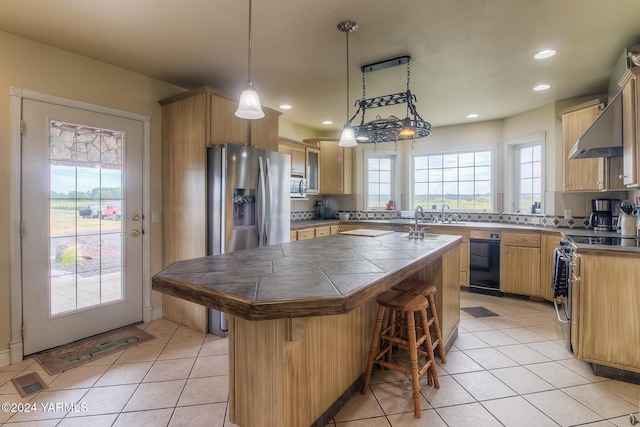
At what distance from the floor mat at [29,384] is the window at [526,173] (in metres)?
5.54

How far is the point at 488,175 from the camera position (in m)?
4.93

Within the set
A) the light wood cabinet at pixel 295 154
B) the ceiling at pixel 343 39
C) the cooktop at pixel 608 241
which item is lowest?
the cooktop at pixel 608 241

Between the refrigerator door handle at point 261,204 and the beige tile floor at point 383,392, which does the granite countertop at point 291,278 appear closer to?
the beige tile floor at point 383,392

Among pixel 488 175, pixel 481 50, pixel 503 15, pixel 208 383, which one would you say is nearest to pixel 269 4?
pixel 503 15

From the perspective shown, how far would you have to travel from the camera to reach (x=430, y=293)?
6.97 feet

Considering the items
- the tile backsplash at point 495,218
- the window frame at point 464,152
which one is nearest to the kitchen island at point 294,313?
the tile backsplash at point 495,218

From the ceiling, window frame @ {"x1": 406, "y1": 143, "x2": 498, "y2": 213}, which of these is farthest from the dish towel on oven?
window frame @ {"x1": 406, "y1": 143, "x2": 498, "y2": 213}

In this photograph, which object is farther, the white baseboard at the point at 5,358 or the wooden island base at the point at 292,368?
the white baseboard at the point at 5,358

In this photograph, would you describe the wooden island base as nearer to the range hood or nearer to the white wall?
the white wall

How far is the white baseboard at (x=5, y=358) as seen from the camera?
7.78 ft

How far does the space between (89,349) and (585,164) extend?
5364 mm

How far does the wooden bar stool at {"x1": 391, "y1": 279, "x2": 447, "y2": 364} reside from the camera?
213 cm

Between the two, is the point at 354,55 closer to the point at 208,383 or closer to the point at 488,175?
the point at 208,383

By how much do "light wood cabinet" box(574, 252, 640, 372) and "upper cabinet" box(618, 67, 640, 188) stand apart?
659mm
